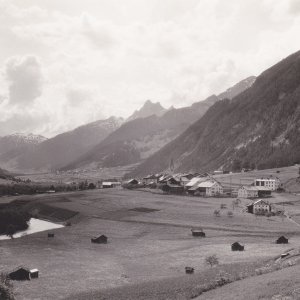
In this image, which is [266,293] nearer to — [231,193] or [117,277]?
[117,277]

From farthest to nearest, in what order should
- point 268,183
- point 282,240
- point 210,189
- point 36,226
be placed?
point 268,183 → point 210,189 → point 36,226 → point 282,240

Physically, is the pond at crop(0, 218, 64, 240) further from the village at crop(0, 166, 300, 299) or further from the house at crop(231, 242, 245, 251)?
the house at crop(231, 242, 245, 251)

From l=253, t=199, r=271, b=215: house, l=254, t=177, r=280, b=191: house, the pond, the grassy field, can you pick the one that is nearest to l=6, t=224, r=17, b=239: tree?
the pond

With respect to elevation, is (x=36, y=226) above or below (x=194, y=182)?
below

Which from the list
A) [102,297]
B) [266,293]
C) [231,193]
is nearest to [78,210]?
[231,193]

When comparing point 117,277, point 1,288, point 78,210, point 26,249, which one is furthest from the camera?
point 78,210

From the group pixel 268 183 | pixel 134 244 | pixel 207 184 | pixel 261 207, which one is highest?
pixel 207 184

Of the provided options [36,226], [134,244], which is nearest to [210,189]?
[36,226]

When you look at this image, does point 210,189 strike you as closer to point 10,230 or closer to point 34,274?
point 10,230
